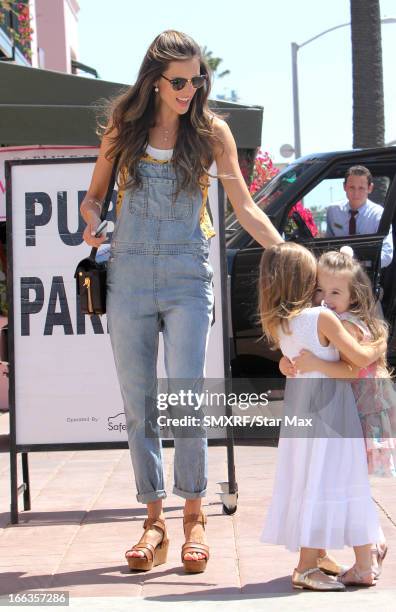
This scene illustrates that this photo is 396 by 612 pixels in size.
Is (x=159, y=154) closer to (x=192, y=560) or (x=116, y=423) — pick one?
(x=192, y=560)

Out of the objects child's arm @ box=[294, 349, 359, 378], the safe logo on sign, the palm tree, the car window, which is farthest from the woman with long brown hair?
the palm tree

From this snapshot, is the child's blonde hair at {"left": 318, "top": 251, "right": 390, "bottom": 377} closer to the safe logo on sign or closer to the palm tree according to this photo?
the safe logo on sign

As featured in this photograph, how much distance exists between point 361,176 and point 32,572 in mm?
4416

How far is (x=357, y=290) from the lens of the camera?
4160 mm

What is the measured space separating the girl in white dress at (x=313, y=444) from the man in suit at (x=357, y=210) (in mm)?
3858

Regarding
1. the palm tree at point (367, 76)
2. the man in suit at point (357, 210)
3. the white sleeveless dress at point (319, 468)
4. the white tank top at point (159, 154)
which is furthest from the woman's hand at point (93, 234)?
the palm tree at point (367, 76)

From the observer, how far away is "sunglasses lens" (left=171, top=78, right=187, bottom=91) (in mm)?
4285

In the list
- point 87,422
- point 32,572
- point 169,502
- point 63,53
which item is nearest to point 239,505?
point 169,502

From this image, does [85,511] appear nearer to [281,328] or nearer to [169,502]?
[169,502]

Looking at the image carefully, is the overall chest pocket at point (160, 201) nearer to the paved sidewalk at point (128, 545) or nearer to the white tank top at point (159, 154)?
the white tank top at point (159, 154)

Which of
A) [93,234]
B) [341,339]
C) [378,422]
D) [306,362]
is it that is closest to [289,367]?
[306,362]

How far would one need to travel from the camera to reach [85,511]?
5578 millimetres

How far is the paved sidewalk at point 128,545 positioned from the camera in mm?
3867

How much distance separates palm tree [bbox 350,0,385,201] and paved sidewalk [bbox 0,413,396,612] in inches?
313
